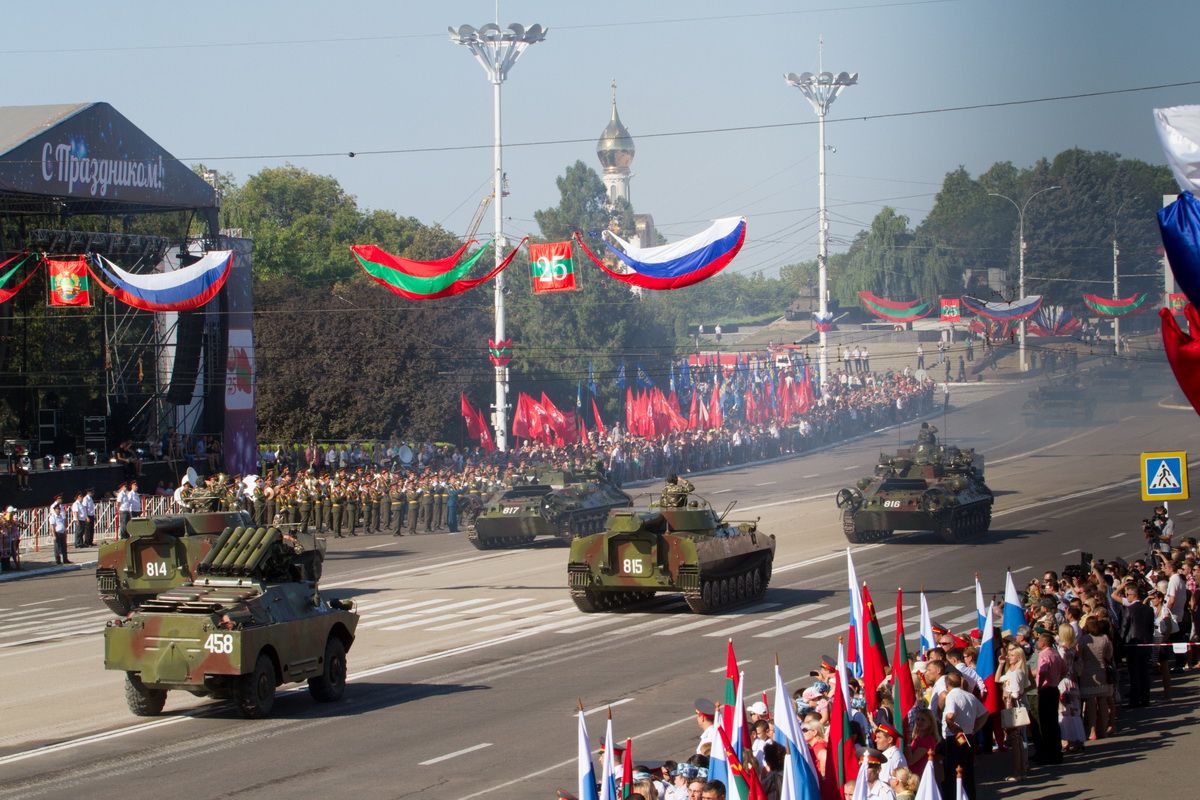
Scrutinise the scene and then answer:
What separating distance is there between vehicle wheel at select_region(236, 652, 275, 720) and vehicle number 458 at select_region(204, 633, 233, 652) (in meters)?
0.53

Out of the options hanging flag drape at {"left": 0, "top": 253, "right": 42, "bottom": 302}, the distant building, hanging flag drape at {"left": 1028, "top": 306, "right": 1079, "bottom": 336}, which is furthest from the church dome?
hanging flag drape at {"left": 0, "top": 253, "right": 42, "bottom": 302}

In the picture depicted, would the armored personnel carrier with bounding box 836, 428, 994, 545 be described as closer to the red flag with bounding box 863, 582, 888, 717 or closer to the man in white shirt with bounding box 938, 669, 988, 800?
the red flag with bounding box 863, 582, 888, 717

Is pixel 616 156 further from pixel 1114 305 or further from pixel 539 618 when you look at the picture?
pixel 539 618

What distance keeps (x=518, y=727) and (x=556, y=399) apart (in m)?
53.7

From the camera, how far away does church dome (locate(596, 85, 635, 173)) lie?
179 metres

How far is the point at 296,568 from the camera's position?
2045 centimetres

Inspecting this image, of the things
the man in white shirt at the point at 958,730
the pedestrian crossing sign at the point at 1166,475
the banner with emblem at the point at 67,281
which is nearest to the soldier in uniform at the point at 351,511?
the banner with emblem at the point at 67,281

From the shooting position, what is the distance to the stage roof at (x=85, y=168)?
4038cm

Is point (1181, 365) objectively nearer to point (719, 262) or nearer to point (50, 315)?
point (719, 262)

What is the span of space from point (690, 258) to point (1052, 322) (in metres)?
59.1

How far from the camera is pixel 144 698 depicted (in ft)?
61.6

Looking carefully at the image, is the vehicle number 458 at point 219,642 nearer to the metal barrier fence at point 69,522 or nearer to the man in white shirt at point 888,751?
the man in white shirt at point 888,751

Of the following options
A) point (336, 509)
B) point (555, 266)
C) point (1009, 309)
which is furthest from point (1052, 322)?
point (555, 266)

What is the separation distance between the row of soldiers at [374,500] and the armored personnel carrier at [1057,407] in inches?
1360
